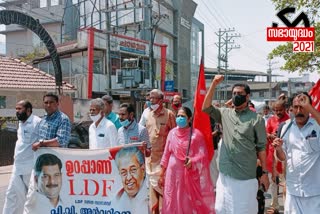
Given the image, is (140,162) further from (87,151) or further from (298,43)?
(298,43)

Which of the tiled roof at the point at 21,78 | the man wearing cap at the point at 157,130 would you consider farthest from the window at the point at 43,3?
the man wearing cap at the point at 157,130

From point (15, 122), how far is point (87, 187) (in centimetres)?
1278

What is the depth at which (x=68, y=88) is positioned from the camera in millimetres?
20922

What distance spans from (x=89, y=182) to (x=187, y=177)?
3.84ft

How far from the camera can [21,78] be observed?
19.2 metres

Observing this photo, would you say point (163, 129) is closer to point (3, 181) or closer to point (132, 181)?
point (132, 181)

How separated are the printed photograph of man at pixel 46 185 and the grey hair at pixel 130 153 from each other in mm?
728

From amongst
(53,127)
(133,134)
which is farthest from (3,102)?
(53,127)

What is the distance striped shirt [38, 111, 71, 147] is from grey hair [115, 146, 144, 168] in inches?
27.8

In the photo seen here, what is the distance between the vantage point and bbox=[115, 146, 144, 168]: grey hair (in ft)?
17.3

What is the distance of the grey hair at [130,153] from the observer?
5.29 m

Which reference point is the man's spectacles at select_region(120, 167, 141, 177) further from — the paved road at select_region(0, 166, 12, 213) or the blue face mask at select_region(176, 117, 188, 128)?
the paved road at select_region(0, 166, 12, 213)

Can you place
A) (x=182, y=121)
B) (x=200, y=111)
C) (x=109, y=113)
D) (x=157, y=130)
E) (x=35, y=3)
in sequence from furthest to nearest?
1. (x=35, y=3)
2. (x=109, y=113)
3. (x=157, y=130)
4. (x=182, y=121)
5. (x=200, y=111)

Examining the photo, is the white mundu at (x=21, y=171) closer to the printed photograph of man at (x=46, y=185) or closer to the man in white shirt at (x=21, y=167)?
the man in white shirt at (x=21, y=167)
